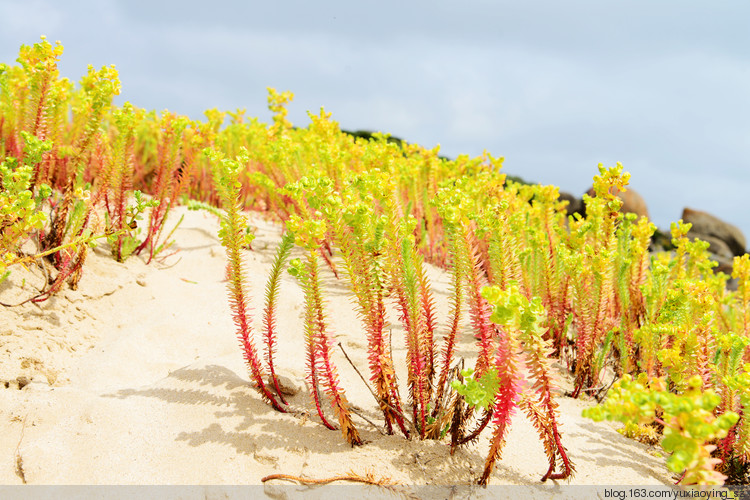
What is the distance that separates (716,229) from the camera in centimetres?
1606

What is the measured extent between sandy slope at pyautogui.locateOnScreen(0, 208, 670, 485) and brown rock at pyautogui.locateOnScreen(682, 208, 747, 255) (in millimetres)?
16013

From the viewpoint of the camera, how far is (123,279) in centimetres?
336

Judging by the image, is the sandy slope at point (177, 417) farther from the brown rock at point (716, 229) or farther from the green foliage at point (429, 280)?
the brown rock at point (716, 229)

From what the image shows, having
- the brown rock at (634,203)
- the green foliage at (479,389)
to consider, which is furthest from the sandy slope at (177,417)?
the brown rock at (634,203)

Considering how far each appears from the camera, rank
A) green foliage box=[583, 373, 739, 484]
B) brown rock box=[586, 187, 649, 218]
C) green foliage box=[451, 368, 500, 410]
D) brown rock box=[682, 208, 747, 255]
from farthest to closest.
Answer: brown rock box=[682, 208, 747, 255], brown rock box=[586, 187, 649, 218], green foliage box=[451, 368, 500, 410], green foliage box=[583, 373, 739, 484]

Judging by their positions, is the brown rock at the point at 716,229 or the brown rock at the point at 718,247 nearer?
the brown rock at the point at 718,247

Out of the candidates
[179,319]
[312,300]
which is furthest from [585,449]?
[179,319]

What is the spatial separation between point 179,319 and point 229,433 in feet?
4.37

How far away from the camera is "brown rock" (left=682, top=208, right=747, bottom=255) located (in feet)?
52.4

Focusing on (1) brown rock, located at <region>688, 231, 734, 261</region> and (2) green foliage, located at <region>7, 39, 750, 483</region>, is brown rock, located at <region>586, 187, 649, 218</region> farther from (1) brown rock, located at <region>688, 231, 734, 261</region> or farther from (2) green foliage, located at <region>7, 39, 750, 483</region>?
(2) green foliage, located at <region>7, 39, 750, 483</region>

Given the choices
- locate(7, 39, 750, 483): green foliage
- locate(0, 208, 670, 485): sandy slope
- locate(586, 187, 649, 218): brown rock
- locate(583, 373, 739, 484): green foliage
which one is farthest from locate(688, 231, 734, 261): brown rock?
locate(583, 373, 739, 484): green foliage

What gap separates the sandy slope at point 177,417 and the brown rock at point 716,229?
52.5 ft

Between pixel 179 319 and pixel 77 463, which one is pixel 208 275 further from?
pixel 77 463

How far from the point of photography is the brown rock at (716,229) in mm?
15977
